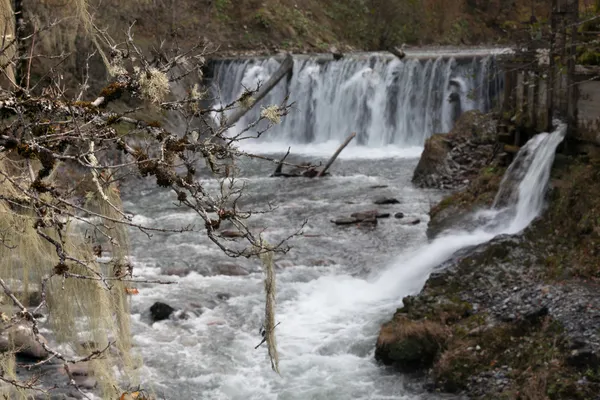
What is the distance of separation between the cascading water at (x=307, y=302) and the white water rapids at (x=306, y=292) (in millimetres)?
17

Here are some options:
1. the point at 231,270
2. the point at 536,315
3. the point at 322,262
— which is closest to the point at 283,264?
the point at 322,262

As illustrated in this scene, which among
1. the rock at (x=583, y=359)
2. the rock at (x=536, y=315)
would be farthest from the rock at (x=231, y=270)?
the rock at (x=583, y=359)

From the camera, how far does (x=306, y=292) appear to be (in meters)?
10.2

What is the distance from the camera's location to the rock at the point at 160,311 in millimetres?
9234

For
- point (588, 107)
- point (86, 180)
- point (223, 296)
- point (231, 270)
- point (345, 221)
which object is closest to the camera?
point (86, 180)

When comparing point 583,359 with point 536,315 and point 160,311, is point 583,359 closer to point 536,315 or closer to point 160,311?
point 536,315

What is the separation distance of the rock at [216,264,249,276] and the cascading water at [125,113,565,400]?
19cm

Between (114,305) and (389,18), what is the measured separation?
31.4 m

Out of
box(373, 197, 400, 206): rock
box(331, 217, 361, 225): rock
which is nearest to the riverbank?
box(331, 217, 361, 225): rock

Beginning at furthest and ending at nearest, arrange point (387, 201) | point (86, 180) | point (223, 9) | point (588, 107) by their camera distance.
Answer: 1. point (223, 9)
2. point (387, 201)
3. point (588, 107)
4. point (86, 180)

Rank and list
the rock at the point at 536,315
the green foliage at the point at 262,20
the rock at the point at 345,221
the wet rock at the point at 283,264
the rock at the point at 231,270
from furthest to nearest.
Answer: the green foliage at the point at 262,20, the rock at the point at 345,221, the wet rock at the point at 283,264, the rock at the point at 231,270, the rock at the point at 536,315

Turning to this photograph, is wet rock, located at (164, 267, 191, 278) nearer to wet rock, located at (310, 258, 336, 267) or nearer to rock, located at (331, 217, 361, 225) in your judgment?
wet rock, located at (310, 258, 336, 267)

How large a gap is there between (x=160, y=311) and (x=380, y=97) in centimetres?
1496

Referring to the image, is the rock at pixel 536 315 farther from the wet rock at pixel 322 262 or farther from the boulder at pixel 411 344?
the wet rock at pixel 322 262
